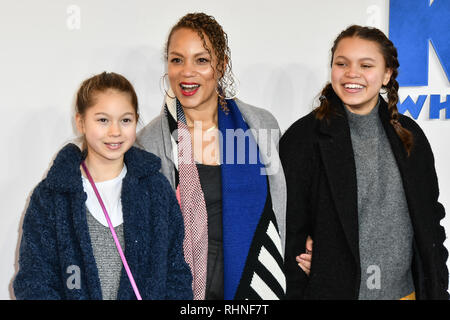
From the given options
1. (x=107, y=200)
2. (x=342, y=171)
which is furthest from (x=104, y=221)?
(x=342, y=171)

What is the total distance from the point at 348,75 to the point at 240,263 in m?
0.75

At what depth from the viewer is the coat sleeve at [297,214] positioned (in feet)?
6.02

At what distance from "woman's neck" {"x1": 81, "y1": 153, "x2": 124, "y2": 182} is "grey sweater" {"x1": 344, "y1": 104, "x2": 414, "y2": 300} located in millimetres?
826

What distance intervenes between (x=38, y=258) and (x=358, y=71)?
1210 mm

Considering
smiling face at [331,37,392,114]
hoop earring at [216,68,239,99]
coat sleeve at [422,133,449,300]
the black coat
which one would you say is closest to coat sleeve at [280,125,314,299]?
the black coat

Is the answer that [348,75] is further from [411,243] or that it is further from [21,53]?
[21,53]

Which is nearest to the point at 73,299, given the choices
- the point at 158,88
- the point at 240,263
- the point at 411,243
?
the point at 240,263

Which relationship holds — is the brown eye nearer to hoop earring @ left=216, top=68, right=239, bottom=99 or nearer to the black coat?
hoop earring @ left=216, top=68, right=239, bottom=99

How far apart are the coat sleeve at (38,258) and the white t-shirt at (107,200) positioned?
4.9 inches

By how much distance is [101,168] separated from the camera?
1.61 m

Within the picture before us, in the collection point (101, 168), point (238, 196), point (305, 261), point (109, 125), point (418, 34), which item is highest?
point (418, 34)

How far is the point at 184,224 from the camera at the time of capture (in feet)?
5.60

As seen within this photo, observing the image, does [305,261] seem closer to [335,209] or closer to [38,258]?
[335,209]

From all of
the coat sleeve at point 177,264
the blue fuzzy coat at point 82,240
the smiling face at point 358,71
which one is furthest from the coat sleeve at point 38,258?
the smiling face at point 358,71
